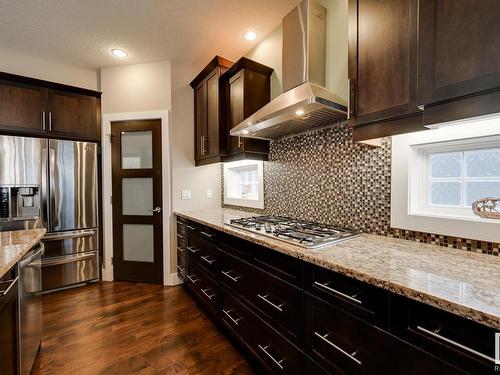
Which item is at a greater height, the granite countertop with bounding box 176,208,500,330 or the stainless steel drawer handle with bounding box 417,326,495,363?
the granite countertop with bounding box 176,208,500,330

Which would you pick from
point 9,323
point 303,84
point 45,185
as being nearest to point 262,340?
point 9,323

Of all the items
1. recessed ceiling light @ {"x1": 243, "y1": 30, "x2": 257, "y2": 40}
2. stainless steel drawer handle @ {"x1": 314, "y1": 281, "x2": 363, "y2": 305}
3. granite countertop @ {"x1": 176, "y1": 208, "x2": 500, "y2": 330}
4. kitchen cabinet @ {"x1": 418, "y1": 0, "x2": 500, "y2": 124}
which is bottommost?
stainless steel drawer handle @ {"x1": 314, "y1": 281, "x2": 363, "y2": 305}

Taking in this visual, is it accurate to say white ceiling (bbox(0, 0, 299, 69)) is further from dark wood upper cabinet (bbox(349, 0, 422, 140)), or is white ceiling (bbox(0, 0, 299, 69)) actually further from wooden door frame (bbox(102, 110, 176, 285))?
dark wood upper cabinet (bbox(349, 0, 422, 140))

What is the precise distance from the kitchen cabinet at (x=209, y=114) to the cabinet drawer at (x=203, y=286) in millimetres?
1224

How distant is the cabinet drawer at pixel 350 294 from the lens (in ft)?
2.72

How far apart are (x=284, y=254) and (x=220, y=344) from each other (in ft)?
3.77

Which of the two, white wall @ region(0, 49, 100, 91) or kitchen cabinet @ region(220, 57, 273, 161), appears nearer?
kitchen cabinet @ region(220, 57, 273, 161)

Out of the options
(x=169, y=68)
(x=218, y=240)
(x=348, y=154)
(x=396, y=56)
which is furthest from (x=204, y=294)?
(x=169, y=68)

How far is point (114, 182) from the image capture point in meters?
2.99

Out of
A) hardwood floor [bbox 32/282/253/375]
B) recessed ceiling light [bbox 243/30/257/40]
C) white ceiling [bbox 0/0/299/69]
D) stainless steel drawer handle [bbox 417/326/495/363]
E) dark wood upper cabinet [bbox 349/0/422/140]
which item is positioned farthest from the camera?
recessed ceiling light [bbox 243/30/257/40]

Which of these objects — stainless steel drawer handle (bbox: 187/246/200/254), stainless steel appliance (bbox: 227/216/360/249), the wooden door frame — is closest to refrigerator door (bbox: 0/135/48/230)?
the wooden door frame

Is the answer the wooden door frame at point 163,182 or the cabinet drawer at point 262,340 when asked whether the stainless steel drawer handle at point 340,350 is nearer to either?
the cabinet drawer at point 262,340

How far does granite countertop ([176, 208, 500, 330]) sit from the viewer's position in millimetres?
647

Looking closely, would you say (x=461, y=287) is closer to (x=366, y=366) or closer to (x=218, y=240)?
(x=366, y=366)
